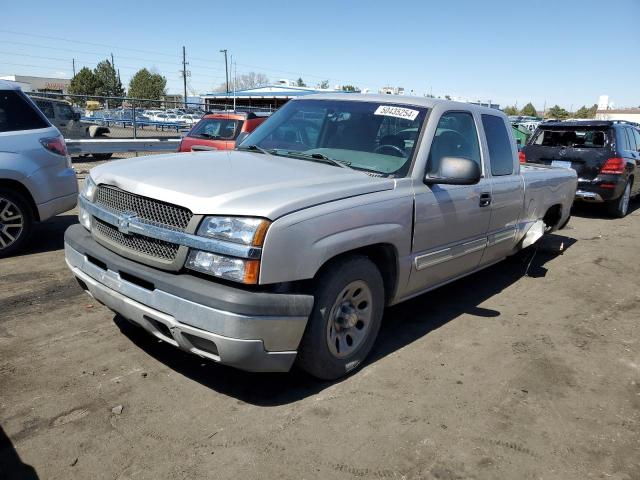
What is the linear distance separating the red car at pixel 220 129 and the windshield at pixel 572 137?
18.1 ft

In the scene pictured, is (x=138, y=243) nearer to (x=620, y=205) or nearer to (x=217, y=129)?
(x=217, y=129)

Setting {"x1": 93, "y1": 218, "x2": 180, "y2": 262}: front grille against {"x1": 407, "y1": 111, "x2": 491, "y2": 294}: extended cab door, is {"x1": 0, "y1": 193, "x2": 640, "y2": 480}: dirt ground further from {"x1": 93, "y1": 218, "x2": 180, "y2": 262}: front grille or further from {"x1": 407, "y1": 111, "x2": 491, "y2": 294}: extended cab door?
{"x1": 93, "y1": 218, "x2": 180, "y2": 262}: front grille

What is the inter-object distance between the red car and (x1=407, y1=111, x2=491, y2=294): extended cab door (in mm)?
6445

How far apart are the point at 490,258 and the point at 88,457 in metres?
3.79

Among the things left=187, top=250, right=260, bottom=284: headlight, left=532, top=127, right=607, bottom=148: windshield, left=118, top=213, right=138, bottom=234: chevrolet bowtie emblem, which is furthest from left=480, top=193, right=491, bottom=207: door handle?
left=532, top=127, right=607, bottom=148: windshield

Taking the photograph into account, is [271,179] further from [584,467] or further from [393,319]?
[584,467]

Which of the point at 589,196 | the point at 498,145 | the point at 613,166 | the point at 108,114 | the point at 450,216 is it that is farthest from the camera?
the point at 108,114

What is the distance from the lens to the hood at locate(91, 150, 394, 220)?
110 inches

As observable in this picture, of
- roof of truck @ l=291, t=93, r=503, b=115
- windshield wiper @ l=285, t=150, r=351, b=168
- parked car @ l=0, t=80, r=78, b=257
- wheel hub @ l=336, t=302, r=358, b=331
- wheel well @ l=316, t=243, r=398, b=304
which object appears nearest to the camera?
wheel hub @ l=336, t=302, r=358, b=331

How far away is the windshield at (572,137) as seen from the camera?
9.70 meters

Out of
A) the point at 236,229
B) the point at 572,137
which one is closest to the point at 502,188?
the point at 236,229

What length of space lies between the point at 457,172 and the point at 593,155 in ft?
24.2

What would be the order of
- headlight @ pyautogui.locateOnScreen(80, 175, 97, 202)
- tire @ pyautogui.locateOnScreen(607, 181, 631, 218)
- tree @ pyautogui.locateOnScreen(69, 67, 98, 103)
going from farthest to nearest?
1. tree @ pyautogui.locateOnScreen(69, 67, 98, 103)
2. tire @ pyautogui.locateOnScreen(607, 181, 631, 218)
3. headlight @ pyautogui.locateOnScreen(80, 175, 97, 202)

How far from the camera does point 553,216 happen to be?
261 inches
